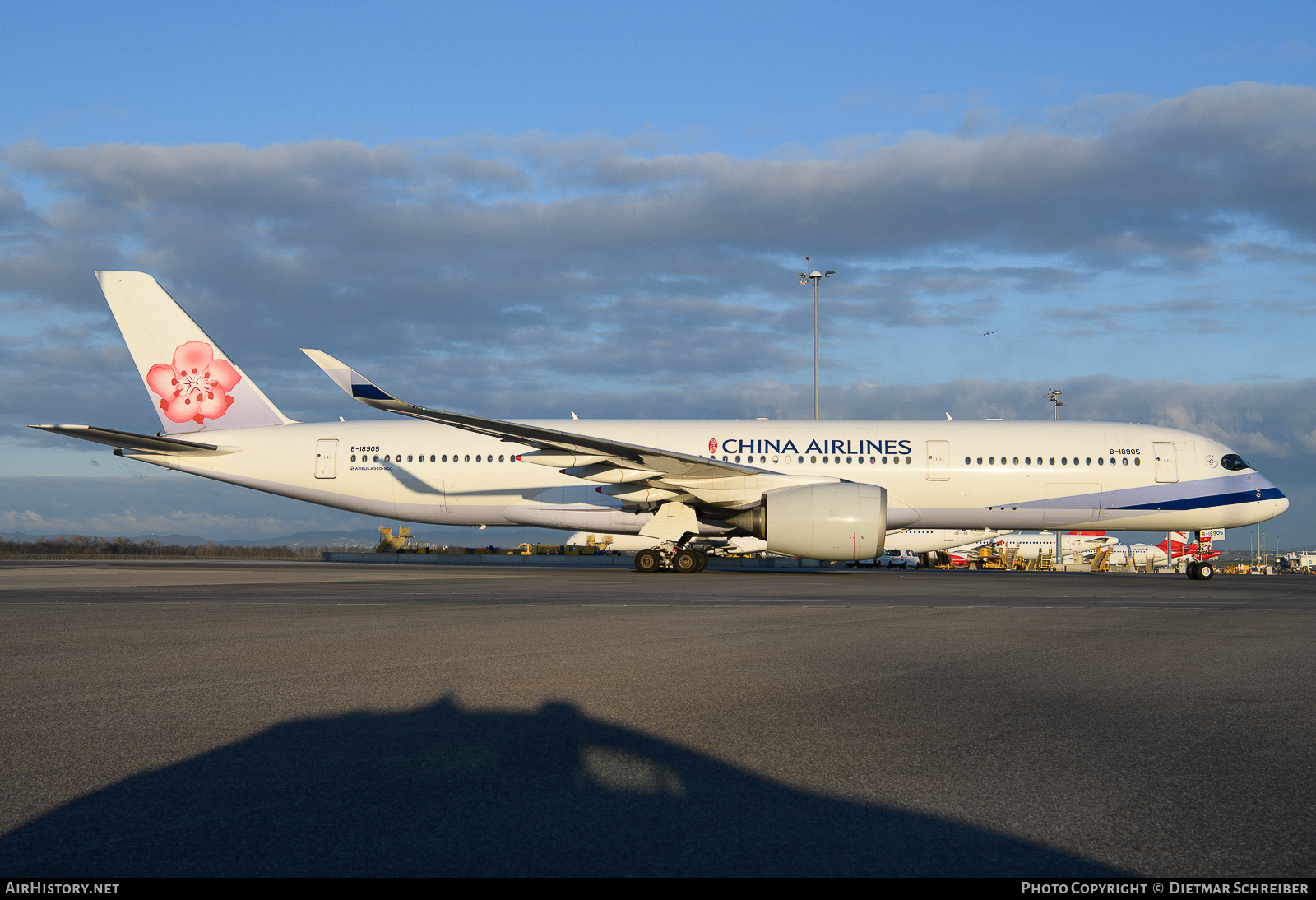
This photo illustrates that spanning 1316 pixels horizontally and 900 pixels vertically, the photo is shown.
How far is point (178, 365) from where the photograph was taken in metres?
24.2

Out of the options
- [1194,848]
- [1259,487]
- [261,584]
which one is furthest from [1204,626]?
[1259,487]

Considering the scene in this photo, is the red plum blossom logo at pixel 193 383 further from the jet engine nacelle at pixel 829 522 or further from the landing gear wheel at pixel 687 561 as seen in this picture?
the jet engine nacelle at pixel 829 522

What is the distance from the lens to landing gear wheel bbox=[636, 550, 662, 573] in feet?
71.1

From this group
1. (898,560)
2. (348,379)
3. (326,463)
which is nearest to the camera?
(348,379)

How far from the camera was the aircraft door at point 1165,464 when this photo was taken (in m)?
22.5

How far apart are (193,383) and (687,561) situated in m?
14.2

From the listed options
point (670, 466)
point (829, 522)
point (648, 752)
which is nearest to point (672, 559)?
point (670, 466)

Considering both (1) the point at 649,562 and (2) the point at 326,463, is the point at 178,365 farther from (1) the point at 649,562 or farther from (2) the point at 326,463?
(1) the point at 649,562

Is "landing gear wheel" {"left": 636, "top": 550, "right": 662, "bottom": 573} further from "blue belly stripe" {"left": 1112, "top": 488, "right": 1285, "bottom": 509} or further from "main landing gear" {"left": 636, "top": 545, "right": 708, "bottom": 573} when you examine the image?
"blue belly stripe" {"left": 1112, "top": 488, "right": 1285, "bottom": 509}

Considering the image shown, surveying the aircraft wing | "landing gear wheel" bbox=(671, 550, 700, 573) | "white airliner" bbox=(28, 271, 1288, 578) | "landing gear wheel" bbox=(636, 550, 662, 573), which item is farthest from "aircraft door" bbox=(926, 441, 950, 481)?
"landing gear wheel" bbox=(636, 550, 662, 573)

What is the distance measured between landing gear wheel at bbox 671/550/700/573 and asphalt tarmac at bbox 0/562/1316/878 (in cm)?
1308

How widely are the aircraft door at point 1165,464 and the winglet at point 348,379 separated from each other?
60.1 feet

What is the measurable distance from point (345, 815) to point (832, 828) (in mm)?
1506

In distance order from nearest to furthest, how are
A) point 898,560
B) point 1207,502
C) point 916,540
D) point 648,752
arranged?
point 648,752, point 1207,502, point 916,540, point 898,560
